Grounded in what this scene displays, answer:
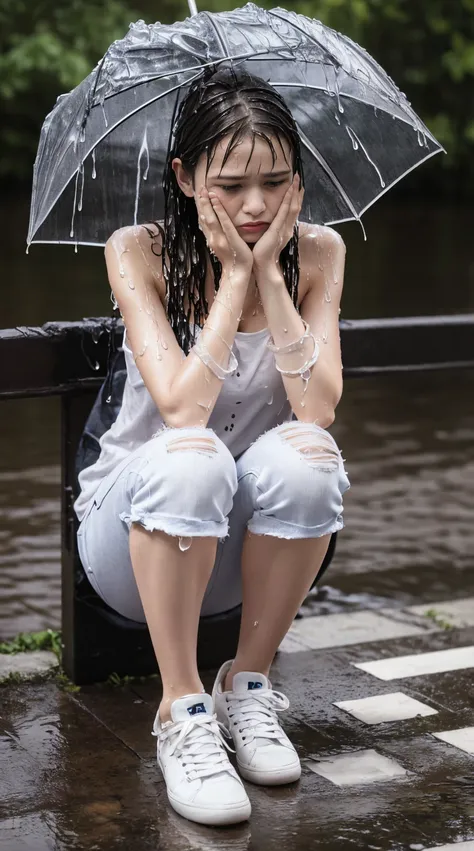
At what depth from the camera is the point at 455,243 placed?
18.1 metres

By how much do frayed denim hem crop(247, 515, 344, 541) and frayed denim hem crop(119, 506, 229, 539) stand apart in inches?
5.0

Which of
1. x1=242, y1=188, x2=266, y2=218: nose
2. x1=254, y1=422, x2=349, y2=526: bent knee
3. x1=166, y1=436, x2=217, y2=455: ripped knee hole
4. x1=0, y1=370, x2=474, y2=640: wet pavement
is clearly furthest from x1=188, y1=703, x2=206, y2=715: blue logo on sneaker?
x1=0, y1=370, x2=474, y2=640: wet pavement

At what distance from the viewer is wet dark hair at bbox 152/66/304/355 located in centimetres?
285

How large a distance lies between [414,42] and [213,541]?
84.7 feet

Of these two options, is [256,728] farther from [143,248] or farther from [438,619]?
[438,619]

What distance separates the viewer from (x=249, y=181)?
285 centimetres

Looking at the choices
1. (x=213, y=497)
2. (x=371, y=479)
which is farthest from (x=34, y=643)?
(x=371, y=479)

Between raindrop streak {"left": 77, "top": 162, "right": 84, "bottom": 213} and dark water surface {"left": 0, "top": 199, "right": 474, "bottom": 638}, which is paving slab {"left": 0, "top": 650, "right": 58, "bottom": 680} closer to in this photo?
dark water surface {"left": 0, "top": 199, "right": 474, "bottom": 638}

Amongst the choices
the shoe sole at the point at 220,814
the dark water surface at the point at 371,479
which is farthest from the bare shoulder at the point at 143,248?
the dark water surface at the point at 371,479

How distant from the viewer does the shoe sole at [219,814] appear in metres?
2.60

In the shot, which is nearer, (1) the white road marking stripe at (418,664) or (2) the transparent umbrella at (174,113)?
(2) the transparent umbrella at (174,113)

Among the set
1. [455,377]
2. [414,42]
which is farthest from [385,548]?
[414,42]

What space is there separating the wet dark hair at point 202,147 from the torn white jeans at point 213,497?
0.35 m

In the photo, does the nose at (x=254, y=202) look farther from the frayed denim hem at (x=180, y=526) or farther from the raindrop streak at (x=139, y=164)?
the frayed denim hem at (x=180, y=526)
